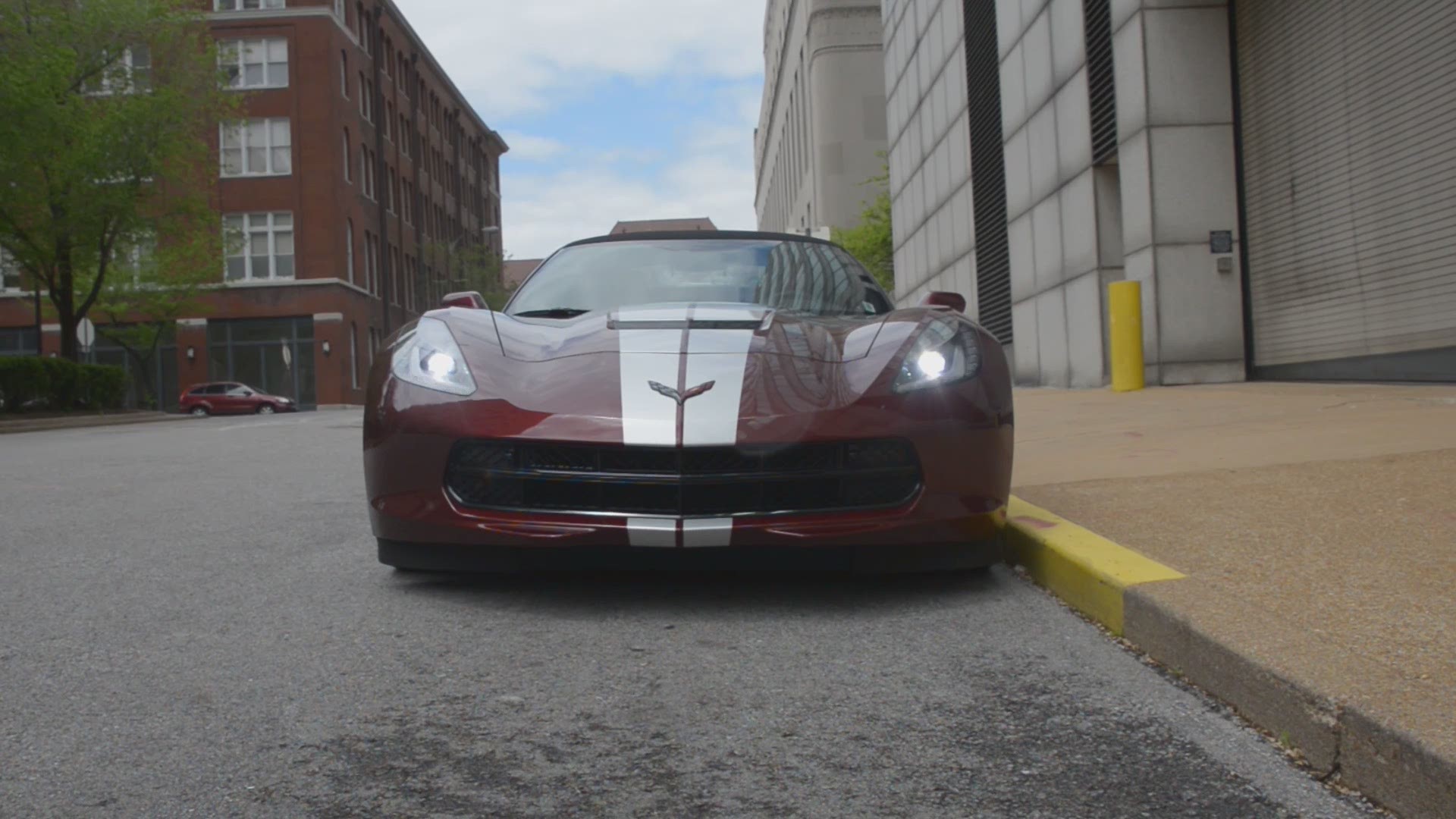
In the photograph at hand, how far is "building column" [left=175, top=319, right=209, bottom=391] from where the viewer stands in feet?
151

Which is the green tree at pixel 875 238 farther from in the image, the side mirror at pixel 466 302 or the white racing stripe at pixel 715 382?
the white racing stripe at pixel 715 382

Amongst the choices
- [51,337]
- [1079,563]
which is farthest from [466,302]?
[51,337]

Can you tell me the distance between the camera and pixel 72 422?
25359mm

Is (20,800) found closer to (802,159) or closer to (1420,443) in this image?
(1420,443)

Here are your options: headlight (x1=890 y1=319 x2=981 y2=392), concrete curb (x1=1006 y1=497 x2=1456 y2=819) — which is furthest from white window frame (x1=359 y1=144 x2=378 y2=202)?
concrete curb (x1=1006 y1=497 x2=1456 y2=819)

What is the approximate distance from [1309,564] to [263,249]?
46.2 m

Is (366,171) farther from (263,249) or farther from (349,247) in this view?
(263,249)

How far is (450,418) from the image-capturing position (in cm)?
363

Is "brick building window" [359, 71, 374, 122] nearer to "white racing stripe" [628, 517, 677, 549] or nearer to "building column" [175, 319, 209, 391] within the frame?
"building column" [175, 319, 209, 391]

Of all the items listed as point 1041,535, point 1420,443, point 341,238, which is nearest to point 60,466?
point 1041,535

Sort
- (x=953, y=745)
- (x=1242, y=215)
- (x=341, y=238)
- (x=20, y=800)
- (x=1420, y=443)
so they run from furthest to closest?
(x=341, y=238)
(x=1242, y=215)
(x=1420, y=443)
(x=953, y=745)
(x=20, y=800)

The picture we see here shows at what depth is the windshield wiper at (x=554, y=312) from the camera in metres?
4.63

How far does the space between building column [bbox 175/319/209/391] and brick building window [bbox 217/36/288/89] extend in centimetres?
872

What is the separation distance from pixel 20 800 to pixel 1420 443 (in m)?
5.47
